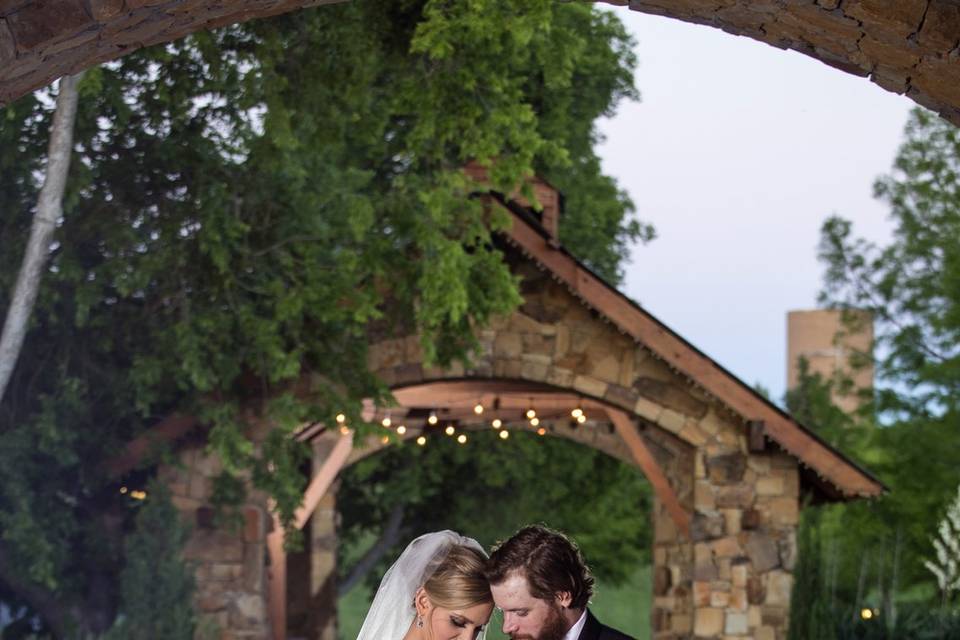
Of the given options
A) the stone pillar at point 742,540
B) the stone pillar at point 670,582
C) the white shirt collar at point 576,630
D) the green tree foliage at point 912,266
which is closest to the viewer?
the white shirt collar at point 576,630

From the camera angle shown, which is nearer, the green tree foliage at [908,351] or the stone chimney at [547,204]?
the stone chimney at [547,204]

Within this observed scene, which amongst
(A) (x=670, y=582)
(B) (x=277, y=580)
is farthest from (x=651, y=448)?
(B) (x=277, y=580)

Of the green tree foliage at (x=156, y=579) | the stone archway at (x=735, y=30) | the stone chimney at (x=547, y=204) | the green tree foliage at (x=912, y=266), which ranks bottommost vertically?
the green tree foliage at (x=156, y=579)

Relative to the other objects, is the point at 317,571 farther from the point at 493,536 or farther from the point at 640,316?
the point at 640,316

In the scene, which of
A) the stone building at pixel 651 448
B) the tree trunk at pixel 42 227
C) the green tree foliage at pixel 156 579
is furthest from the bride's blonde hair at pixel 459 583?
the stone building at pixel 651 448

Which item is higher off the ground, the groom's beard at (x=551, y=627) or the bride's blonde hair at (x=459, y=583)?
the bride's blonde hair at (x=459, y=583)

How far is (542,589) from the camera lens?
204 inches

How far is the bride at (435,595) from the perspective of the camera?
18.4 ft

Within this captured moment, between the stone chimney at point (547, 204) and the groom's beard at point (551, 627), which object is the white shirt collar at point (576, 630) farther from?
the stone chimney at point (547, 204)

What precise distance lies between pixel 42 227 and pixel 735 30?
8.42m

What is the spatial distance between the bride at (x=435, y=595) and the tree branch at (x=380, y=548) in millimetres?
19771

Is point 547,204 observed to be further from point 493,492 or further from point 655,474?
point 493,492

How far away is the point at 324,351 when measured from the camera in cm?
1596

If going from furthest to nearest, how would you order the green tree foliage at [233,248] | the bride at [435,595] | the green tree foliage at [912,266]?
1. the green tree foliage at [912,266]
2. the green tree foliage at [233,248]
3. the bride at [435,595]
